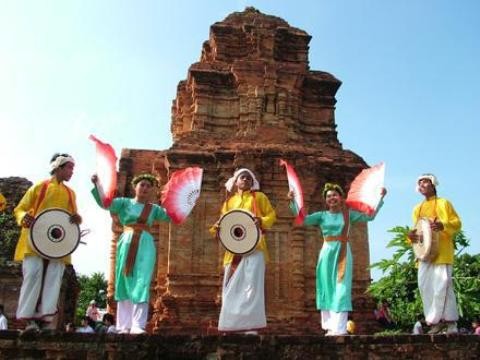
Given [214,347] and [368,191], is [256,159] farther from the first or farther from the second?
[214,347]

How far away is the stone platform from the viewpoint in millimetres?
5246

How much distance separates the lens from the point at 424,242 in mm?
7000

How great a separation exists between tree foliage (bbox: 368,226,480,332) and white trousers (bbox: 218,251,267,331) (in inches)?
243

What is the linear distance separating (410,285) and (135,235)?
8.72 metres

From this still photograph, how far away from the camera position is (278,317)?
Answer: 15.2 meters

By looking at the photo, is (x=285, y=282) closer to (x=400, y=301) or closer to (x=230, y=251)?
(x=400, y=301)

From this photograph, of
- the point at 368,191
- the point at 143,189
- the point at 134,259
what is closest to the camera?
the point at 134,259

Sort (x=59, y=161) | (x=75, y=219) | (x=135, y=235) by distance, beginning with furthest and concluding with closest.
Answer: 1. (x=135, y=235)
2. (x=59, y=161)
3. (x=75, y=219)

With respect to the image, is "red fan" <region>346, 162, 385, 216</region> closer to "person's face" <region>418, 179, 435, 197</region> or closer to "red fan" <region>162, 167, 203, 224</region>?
"person's face" <region>418, 179, 435, 197</region>

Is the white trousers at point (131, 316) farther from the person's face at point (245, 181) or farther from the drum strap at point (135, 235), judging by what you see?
the person's face at point (245, 181)

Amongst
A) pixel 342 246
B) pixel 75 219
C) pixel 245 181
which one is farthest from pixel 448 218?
pixel 75 219

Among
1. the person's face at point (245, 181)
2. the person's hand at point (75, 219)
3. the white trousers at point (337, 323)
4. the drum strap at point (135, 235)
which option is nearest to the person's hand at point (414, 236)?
the white trousers at point (337, 323)

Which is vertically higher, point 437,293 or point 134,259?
point 134,259

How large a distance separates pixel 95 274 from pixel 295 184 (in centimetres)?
4233
